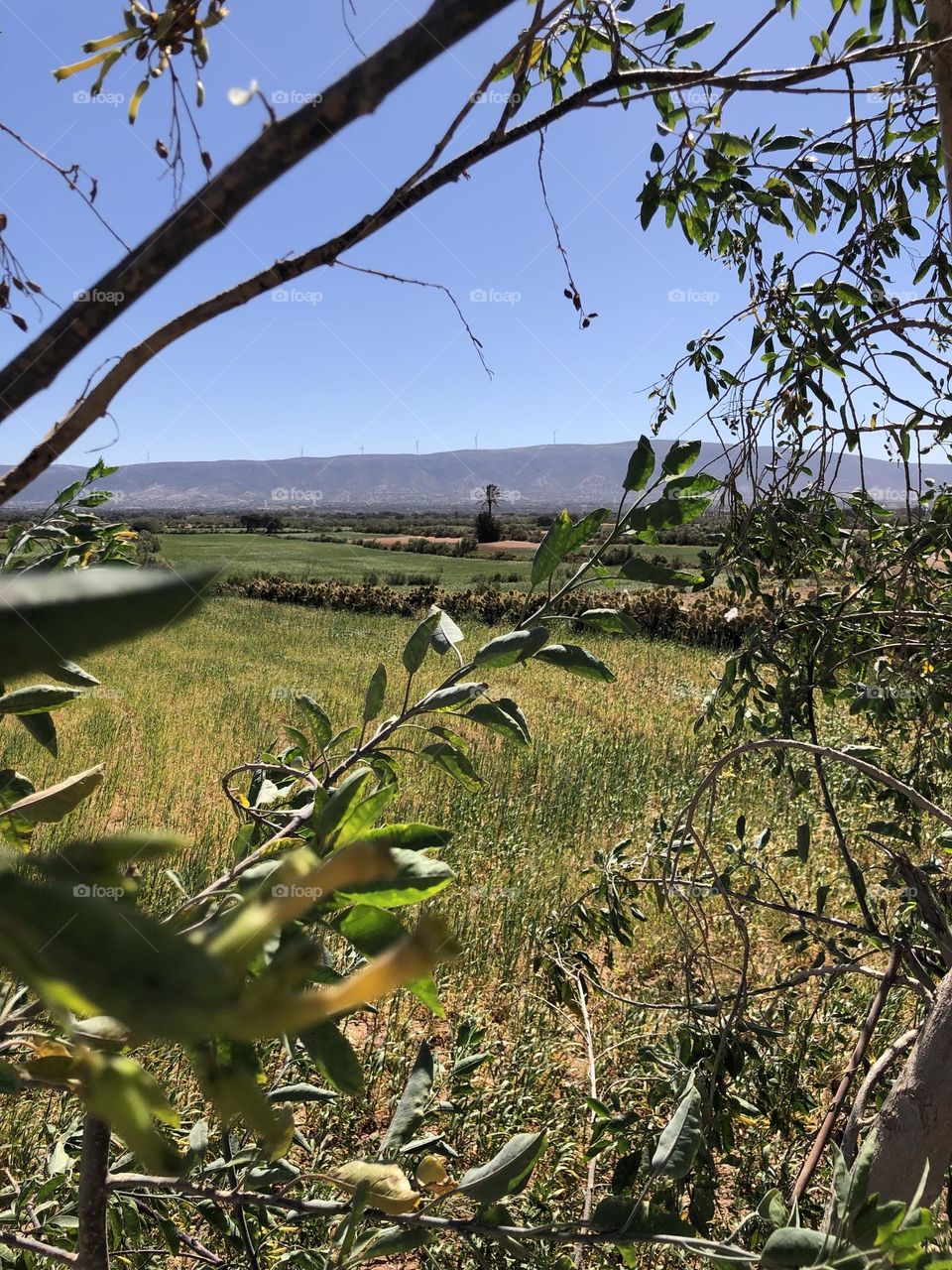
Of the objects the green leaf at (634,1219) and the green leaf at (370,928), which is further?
the green leaf at (634,1219)

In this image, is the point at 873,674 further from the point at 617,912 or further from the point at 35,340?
the point at 35,340

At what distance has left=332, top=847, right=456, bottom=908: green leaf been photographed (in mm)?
319

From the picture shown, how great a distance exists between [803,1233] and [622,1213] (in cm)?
15

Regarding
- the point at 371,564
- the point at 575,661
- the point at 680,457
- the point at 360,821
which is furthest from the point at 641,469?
the point at 371,564

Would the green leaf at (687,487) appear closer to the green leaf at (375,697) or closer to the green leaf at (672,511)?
the green leaf at (672,511)

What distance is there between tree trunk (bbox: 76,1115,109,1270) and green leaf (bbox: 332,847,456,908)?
0.42 metres

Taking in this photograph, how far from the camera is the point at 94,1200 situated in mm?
583

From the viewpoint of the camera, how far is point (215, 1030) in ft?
0.41

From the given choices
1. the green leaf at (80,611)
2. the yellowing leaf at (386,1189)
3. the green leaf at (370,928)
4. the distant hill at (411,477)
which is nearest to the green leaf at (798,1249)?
the yellowing leaf at (386,1189)

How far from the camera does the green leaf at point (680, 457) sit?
640 millimetres

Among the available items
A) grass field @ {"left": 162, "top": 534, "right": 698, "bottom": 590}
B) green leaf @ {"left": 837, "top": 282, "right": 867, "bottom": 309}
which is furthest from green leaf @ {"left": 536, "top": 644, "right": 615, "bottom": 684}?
grass field @ {"left": 162, "top": 534, "right": 698, "bottom": 590}

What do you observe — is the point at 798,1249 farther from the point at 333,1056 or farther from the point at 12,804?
the point at 12,804

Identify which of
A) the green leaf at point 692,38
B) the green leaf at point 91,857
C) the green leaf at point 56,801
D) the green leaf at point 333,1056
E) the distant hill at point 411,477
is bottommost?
the green leaf at point 333,1056

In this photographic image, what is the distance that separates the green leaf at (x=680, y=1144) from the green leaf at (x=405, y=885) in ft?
1.43
